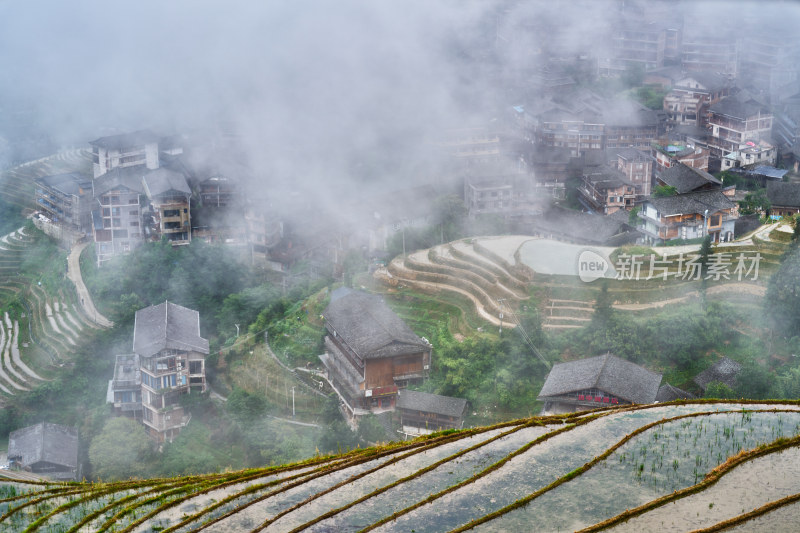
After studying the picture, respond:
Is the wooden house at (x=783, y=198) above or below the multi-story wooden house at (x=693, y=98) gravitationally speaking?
below

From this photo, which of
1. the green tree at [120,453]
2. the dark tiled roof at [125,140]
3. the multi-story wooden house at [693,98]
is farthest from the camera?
the multi-story wooden house at [693,98]

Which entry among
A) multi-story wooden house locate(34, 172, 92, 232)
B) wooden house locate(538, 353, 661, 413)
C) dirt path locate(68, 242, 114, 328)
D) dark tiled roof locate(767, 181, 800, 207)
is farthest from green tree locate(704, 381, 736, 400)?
multi-story wooden house locate(34, 172, 92, 232)

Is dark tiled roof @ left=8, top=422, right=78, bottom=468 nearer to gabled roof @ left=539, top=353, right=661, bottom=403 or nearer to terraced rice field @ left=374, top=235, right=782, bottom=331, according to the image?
terraced rice field @ left=374, top=235, right=782, bottom=331

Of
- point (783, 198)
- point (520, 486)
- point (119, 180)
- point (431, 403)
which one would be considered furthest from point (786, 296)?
point (119, 180)

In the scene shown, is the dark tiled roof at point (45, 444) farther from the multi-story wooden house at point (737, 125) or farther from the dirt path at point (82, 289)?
the multi-story wooden house at point (737, 125)

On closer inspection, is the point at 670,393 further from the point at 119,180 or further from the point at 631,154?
the point at 119,180

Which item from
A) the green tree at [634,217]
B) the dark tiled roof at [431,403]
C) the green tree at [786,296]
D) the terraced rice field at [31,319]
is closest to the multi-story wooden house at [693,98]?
the green tree at [634,217]

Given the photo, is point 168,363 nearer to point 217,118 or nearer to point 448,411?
point 448,411

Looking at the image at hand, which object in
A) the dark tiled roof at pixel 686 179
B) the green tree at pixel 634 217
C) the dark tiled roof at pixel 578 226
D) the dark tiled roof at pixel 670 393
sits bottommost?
the dark tiled roof at pixel 670 393
